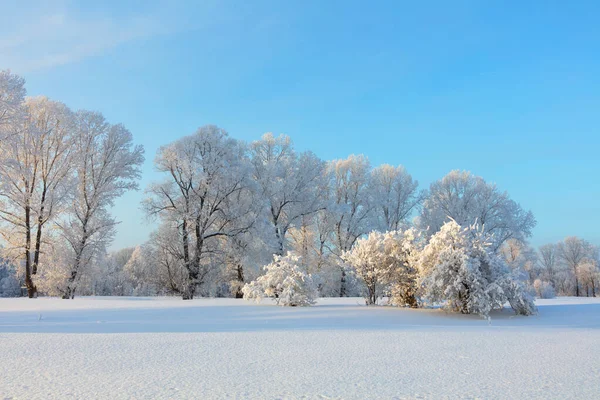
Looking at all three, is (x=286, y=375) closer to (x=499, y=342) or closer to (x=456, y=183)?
(x=499, y=342)

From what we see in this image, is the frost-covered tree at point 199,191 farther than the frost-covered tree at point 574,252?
No

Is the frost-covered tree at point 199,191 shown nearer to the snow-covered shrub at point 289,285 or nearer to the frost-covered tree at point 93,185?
the frost-covered tree at point 93,185

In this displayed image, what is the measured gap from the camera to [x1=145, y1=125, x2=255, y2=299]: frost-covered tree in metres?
25.9

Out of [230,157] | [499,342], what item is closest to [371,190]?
[230,157]

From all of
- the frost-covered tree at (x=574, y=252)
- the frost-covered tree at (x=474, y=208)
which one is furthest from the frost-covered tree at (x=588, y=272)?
the frost-covered tree at (x=474, y=208)

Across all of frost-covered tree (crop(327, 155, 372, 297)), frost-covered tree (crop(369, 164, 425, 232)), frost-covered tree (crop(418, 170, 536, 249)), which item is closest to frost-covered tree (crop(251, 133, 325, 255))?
frost-covered tree (crop(327, 155, 372, 297))

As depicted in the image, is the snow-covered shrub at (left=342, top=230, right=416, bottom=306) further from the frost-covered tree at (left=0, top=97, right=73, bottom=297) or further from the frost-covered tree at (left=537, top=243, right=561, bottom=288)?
the frost-covered tree at (left=537, top=243, right=561, bottom=288)

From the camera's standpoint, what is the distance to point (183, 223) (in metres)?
26.5

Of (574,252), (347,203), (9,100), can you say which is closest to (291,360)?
(9,100)

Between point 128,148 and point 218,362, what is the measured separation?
22.0m

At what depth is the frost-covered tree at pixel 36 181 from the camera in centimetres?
2172

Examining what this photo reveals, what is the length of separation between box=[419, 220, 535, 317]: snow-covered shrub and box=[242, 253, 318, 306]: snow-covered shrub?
4.23m

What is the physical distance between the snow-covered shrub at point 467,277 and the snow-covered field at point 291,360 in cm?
234

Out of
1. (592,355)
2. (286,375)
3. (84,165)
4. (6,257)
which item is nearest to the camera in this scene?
(286,375)
